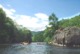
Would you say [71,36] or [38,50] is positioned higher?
[71,36]

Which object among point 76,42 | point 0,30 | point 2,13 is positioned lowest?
point 76,42

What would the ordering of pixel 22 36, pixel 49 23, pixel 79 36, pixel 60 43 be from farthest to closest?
1. pixel 22 36
2. pixel 49 23
3. pixel 60 43
4. pixel 79 36

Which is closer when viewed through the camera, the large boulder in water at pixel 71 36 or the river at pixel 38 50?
the river at pixel 38 50

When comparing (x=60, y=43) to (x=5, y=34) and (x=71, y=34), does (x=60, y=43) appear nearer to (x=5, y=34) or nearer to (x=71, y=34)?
(x=71, y=34)

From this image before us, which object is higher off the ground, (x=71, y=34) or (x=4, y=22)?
(x=4, y=22)

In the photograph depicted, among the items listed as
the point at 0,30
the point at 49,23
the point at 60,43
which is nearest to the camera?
the point at 60,43

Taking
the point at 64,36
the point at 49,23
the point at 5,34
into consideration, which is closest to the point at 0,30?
the point at 5,34

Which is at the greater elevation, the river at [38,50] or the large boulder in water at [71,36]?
the large boulder in water at [71,36]

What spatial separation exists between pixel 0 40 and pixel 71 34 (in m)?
46.8

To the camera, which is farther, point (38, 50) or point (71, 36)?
point (71, 36)

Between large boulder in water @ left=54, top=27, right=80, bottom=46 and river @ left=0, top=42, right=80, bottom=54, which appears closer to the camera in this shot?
river @ left=0, top=42, right=80, bottom=54

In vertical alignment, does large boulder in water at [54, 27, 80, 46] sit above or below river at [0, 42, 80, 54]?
above

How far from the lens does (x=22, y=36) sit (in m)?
176

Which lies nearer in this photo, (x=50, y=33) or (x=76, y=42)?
(x=76, y=42)
